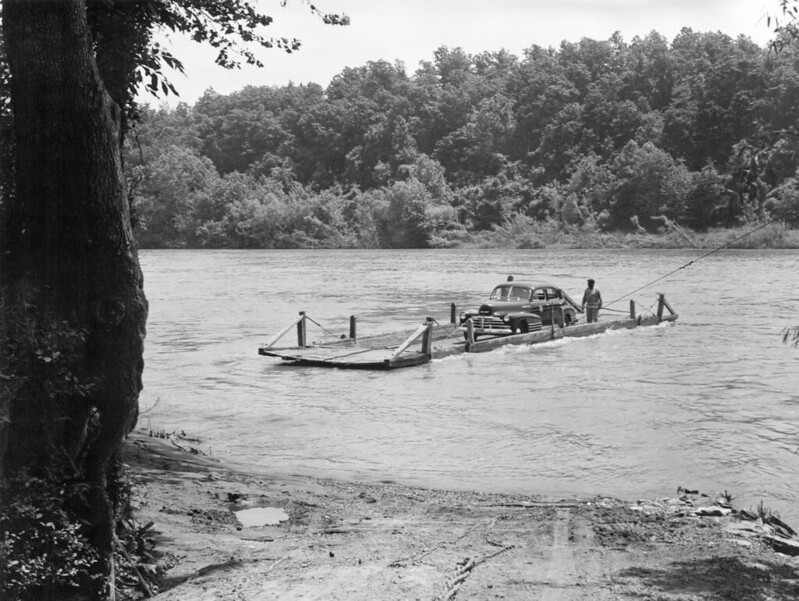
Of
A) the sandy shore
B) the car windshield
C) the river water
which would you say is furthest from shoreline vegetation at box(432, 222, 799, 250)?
the sandy shore

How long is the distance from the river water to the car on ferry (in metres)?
0.99

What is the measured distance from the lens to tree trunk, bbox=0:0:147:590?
17.1ft

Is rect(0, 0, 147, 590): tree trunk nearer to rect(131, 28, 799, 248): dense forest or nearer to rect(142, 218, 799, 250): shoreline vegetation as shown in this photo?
rect(142, 218, 799, 250): shoreline vegetation

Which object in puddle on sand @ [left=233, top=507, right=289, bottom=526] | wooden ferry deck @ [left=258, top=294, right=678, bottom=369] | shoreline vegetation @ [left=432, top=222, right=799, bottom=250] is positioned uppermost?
shoreline vegetation @ [left=432, top=222, right=799, bottom=250]

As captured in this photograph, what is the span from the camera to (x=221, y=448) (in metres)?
13.5

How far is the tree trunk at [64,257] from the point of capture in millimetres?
5215

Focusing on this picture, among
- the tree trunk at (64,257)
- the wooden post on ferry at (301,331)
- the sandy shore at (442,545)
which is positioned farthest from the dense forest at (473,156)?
the tree trunk at (64,257)

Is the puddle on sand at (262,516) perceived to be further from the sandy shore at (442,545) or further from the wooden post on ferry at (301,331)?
the wooden post on ferry at (301,331)

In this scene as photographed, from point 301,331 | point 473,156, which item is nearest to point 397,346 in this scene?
point 301,331

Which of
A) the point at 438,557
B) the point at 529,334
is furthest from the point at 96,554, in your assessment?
the point at 529,334

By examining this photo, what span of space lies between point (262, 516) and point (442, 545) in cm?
201

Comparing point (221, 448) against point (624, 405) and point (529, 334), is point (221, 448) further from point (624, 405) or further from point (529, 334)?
point (529, 334)

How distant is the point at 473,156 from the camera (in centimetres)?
12838

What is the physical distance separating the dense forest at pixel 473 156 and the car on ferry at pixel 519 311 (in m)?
64.4
